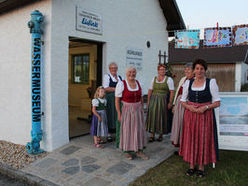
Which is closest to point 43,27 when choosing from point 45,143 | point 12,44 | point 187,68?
point 12,44

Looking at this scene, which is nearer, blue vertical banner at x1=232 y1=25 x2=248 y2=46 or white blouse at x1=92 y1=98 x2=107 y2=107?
white blouse at x1=92 y1=98 x2=107 y2=107

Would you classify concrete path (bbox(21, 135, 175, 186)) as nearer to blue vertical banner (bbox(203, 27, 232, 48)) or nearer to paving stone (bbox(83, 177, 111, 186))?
paving stone (bbox(83, 177, 111, 186))

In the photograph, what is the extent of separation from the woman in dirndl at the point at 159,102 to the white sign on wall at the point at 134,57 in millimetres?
2214

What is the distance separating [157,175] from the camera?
162 inches

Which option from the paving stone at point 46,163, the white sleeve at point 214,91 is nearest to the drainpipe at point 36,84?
the paving stone at point 46,163

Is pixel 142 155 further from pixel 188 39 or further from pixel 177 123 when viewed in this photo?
pixel 188 39

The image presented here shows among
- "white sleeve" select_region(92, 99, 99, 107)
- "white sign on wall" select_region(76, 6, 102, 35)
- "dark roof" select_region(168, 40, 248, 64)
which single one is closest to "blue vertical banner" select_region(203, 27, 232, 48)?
"white sign on wall" select_region(76, 6, 102, 35)

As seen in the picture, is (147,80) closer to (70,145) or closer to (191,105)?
(70,145)

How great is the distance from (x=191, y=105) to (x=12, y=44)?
5.05 metres

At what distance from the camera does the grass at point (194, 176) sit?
3.86 m

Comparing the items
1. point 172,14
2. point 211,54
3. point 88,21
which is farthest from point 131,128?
point 211,54

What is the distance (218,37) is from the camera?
6578 mm

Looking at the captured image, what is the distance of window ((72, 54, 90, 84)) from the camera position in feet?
35.5

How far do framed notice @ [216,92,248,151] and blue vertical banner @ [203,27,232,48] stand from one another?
2491mm
